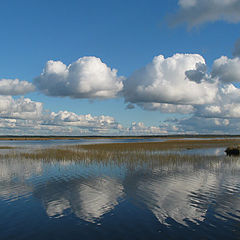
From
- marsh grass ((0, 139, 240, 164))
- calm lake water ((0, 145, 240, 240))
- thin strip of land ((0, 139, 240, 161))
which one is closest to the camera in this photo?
Answer: calm lake water ((0, 145, 240, 240))

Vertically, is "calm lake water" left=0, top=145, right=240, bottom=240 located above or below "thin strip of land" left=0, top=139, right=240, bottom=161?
above

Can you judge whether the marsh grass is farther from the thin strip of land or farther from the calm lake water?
the calm lake water

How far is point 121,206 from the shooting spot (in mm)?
16609

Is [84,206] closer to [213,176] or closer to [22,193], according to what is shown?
[22,193]

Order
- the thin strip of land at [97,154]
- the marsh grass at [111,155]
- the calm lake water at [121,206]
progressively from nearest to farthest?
1. the calm lake water at [121,206]
2. the marsh grass at [111,155]
3. the thin strip of land at [97,154]

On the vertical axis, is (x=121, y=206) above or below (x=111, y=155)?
above

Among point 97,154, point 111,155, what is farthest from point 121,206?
point 97,154

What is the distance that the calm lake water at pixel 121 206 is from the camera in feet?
40.6

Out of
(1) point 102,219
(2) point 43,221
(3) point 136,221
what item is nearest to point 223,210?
(3) point 136,221

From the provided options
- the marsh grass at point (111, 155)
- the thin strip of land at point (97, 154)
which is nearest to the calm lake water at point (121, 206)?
the marsh grass at point (111, 155)

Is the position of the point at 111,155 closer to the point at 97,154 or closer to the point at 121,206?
Answer: the point at 97,154

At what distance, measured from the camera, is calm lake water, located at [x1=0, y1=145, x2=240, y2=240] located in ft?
40.6

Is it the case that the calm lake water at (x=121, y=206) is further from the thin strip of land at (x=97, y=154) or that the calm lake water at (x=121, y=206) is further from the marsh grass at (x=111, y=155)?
the thin strip of land at (x=97, y=154)

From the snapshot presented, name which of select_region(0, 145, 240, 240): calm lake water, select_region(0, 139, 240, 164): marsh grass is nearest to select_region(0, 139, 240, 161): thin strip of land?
select_region(0, 139, 240, 164): marsh grass
